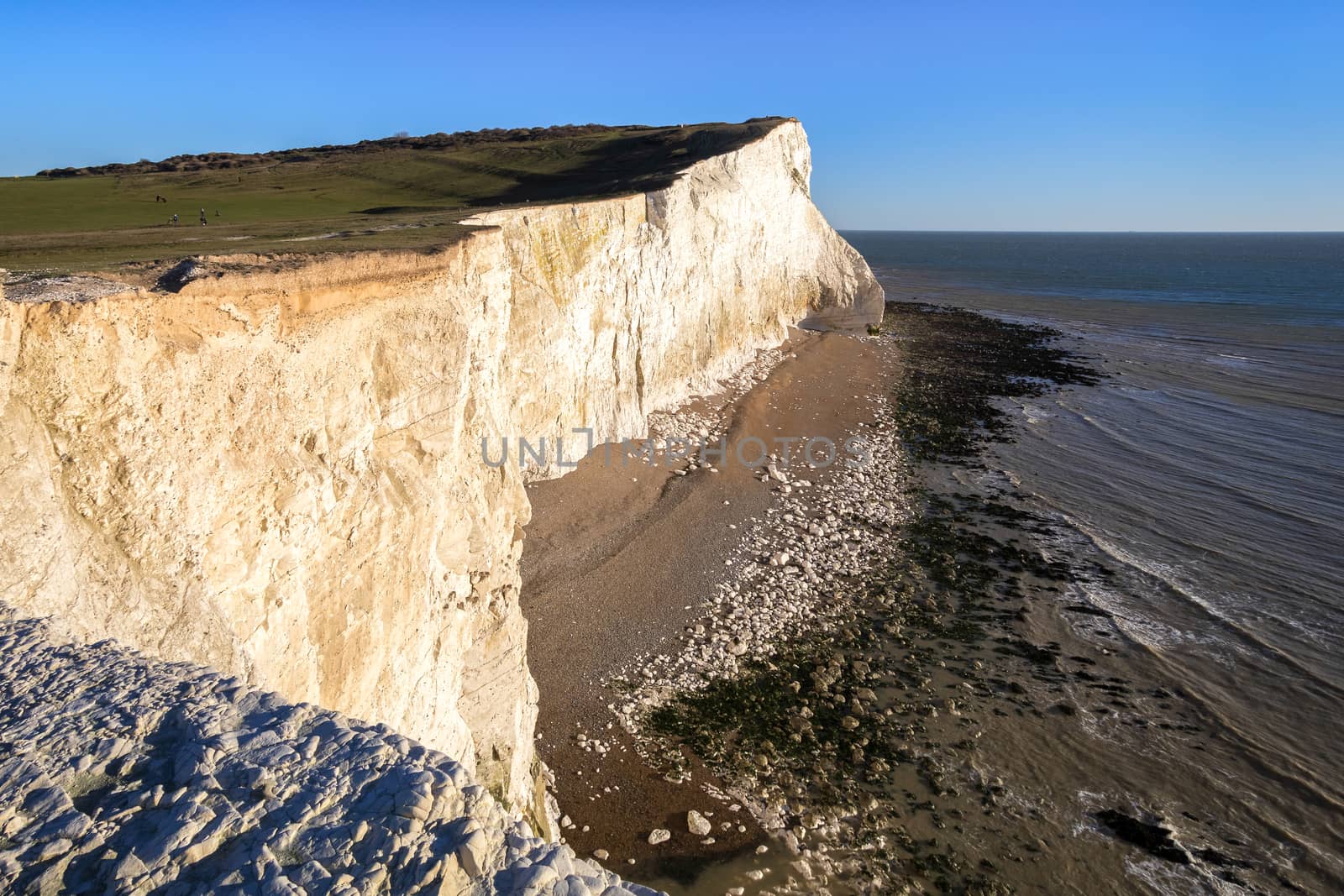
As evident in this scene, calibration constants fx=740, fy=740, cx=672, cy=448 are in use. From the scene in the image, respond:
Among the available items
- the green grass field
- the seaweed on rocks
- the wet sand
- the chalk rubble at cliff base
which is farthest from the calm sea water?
the green grass field

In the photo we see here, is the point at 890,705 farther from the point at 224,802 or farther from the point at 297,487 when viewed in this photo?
→ the point at 224,802

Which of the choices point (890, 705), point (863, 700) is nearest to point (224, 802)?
point (863, 700)

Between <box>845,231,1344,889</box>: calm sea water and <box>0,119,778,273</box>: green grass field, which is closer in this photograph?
<box>0,119,778,273</box>: green grass field

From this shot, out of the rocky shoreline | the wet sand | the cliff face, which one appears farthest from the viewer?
the wet sand

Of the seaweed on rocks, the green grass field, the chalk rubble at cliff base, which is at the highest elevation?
the green grass field

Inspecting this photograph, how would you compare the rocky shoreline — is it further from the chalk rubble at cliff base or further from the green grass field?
the green grass field
